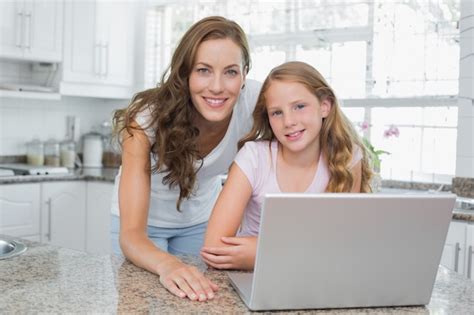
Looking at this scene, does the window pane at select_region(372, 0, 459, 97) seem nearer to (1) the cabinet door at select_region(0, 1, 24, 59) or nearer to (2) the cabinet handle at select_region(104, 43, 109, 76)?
(2) the cabinet handle at select_region(104, 43, 109, 76)

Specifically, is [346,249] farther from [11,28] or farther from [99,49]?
[99,49]

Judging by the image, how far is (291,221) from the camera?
3.14ft

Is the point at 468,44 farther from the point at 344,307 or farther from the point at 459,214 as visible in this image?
the point at 344,307

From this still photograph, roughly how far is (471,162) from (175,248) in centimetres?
167

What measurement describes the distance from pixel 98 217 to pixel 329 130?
2347mm

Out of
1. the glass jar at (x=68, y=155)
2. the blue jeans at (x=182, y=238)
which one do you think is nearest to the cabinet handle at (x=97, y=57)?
the glass jar at (x=68, y=155)

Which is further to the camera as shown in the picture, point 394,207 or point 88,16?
point 88,16

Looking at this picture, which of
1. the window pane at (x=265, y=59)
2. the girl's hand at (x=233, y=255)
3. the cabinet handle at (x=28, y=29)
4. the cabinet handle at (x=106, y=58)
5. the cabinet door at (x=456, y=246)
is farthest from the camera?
the cabinet handle at (x=106, y=58)

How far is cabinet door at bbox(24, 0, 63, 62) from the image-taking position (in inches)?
139

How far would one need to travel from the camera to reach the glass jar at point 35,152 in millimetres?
3832

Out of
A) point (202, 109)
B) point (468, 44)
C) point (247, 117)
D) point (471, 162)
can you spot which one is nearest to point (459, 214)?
point (471, 162)

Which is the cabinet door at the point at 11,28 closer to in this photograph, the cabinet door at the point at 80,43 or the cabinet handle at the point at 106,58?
the cabinet door at the point at 80,43

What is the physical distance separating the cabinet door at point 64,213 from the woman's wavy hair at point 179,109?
6.28ft

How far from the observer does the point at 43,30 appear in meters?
3.60
